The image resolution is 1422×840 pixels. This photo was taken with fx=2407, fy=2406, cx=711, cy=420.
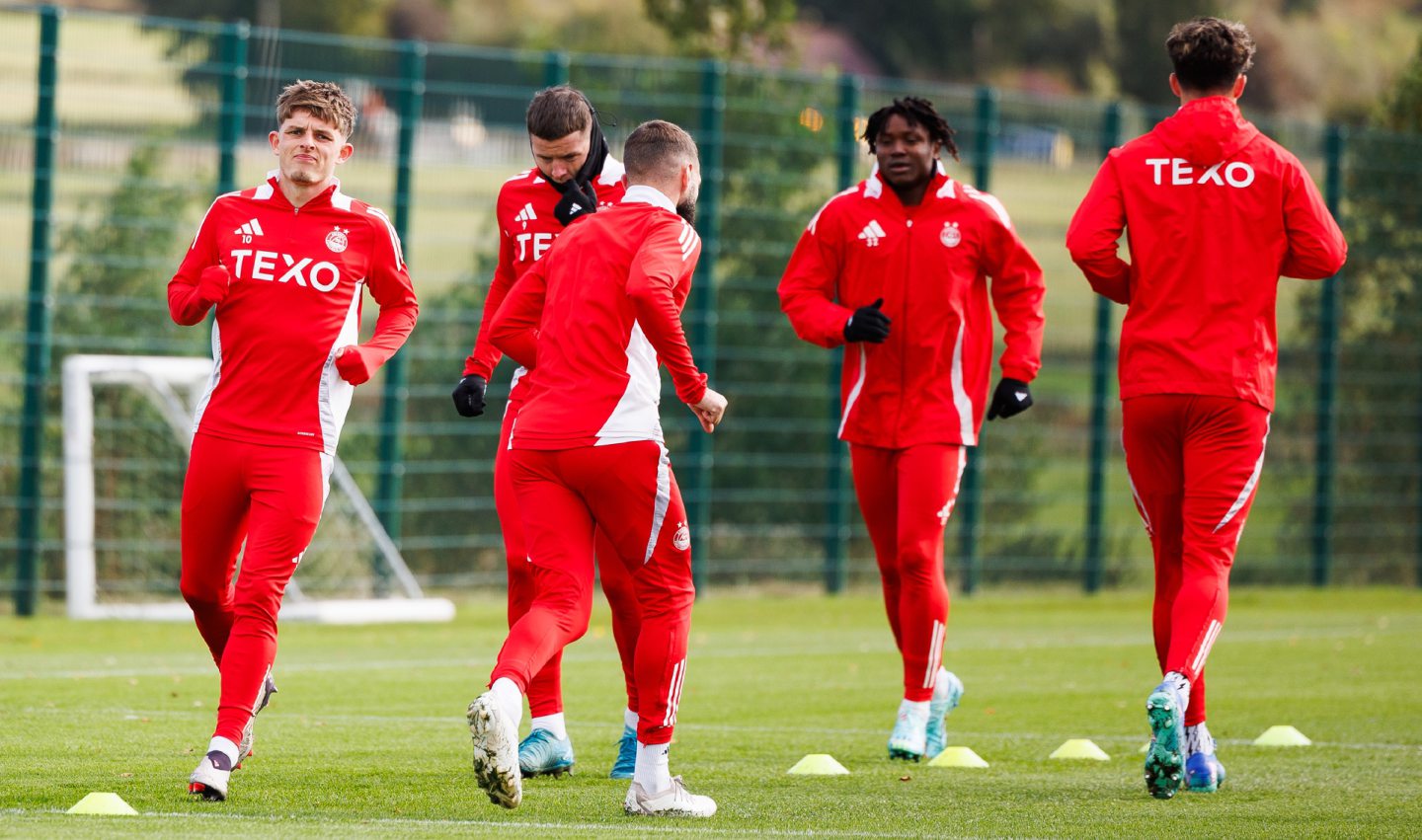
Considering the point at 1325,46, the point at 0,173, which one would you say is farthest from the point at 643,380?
the point at 1325,46

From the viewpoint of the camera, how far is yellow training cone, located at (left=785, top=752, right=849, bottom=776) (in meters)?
7.97

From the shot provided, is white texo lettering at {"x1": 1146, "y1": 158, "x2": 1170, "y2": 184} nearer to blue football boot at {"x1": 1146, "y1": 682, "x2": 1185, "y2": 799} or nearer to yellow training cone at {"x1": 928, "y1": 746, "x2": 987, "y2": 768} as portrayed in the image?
blue football boot at {"x1": 1146, "y1": 682, "x2": 1185, "y2": 799}

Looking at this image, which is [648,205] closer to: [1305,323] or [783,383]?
[783,383]

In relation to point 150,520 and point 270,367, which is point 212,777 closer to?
point 270,367

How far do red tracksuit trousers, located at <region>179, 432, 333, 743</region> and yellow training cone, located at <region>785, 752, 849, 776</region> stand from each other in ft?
6.11

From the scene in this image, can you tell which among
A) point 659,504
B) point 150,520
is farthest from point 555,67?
point 659,504

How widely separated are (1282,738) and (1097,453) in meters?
10.3

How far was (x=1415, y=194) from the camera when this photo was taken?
21.0 m

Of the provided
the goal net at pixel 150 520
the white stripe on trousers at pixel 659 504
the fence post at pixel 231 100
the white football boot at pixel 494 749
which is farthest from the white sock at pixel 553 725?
the fence post at pixel 231 100

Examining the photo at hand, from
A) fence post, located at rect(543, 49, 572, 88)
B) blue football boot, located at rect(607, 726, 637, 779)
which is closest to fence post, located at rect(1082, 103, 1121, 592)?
fence post, located at rect(543, 49, 572, 88)

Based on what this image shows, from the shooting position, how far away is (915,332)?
8.73 metres

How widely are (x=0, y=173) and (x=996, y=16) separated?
144ft

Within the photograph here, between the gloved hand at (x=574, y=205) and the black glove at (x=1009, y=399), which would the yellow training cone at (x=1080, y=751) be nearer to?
the black glove at (x=1009, y=399)

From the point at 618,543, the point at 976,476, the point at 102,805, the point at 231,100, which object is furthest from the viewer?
the point at 976,476
